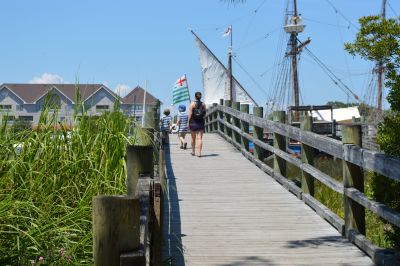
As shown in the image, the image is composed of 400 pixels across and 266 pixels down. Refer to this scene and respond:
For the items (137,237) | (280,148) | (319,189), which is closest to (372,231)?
(280,148)

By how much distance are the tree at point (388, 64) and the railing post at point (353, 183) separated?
17.1 inches

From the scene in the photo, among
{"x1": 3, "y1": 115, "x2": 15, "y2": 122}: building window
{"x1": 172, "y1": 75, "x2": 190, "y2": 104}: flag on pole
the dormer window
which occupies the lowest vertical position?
{"x1": 3, "y1": 115, "x2": 15, "y2": 122}: building window

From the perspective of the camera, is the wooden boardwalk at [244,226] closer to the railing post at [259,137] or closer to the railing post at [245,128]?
the railing post at [259,137]

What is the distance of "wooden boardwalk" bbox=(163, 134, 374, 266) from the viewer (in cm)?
535

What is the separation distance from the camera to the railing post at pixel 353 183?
19.3ft

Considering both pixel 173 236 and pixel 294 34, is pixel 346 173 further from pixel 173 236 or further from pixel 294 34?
pixel 294 34

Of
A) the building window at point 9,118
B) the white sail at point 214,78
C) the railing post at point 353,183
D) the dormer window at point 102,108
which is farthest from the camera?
the white sail at point 214,78

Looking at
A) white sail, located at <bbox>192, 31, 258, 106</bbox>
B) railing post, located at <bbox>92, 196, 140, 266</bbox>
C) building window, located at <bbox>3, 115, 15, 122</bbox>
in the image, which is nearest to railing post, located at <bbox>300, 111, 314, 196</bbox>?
building window, located at <bbox>3, 115, 15, 122</bbox>

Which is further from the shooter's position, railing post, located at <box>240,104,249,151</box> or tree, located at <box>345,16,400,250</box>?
railing post, located at <box>240,104,249,151</box>

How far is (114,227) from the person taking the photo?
6.91 ft

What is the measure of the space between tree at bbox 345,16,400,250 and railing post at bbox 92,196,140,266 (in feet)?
11.7

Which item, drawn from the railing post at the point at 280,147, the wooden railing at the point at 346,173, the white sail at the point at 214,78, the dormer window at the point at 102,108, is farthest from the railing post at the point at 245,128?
the white sail at the point at 214,78

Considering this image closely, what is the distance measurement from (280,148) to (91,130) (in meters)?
4.30

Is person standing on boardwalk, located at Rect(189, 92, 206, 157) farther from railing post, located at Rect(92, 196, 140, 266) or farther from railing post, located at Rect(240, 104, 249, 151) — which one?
railing post, located at Rect(92, 196, 140, 266)
